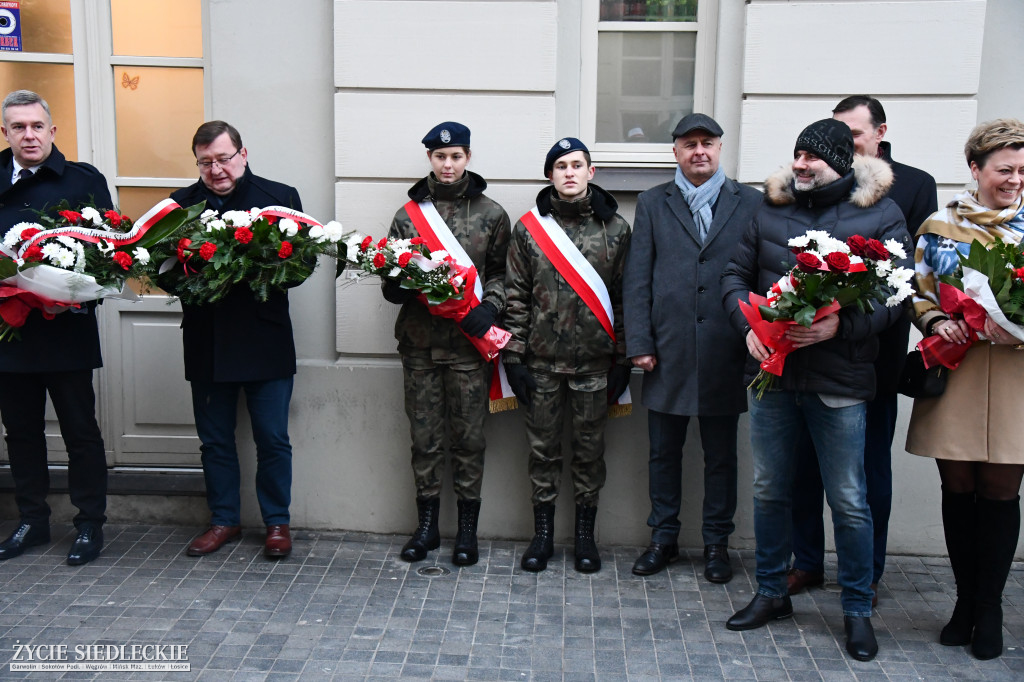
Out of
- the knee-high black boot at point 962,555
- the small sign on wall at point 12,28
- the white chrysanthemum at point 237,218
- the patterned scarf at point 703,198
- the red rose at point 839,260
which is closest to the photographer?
the red rose at point 839,260

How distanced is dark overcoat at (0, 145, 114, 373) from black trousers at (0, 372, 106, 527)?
0.39 ft

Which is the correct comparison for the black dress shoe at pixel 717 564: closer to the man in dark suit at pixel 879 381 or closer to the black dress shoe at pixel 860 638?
the man in dark suit at pixel 879 381

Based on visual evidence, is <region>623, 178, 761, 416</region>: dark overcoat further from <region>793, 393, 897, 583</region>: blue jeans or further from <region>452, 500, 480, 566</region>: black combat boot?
<region>452, 500, 480, 566</region>: black combat boot

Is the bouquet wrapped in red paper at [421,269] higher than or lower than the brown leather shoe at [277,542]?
higher

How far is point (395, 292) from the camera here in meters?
4.58

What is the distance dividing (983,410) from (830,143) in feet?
3.96

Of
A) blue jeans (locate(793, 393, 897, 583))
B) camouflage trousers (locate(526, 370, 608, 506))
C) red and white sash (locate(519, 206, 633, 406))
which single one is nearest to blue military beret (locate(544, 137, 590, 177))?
red and white sash (locate(519, 206, 633, 406))

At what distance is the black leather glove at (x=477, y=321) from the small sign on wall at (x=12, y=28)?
3166 millimetres

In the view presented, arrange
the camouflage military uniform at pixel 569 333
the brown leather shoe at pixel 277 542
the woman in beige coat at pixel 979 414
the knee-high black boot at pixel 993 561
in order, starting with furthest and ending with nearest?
the brown leather shoe at pixel 277 542
the camouflage military uniform at pixel 569 333
the knee-high black boot at pixel 993 561
the woman in beige coat at pixel 979 414

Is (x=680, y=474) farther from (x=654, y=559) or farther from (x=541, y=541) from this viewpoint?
(x=541, y=541)

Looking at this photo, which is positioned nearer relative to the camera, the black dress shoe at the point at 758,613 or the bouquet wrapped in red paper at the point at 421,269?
the black dress shoe at the point at 758,613

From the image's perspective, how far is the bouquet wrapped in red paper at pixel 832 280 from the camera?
344cm

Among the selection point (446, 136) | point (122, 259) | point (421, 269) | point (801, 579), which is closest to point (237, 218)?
point (122, 259)

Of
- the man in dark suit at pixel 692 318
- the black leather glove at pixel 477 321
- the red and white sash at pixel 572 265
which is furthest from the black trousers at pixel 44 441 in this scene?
the man in dark suit at pixel 692 318
